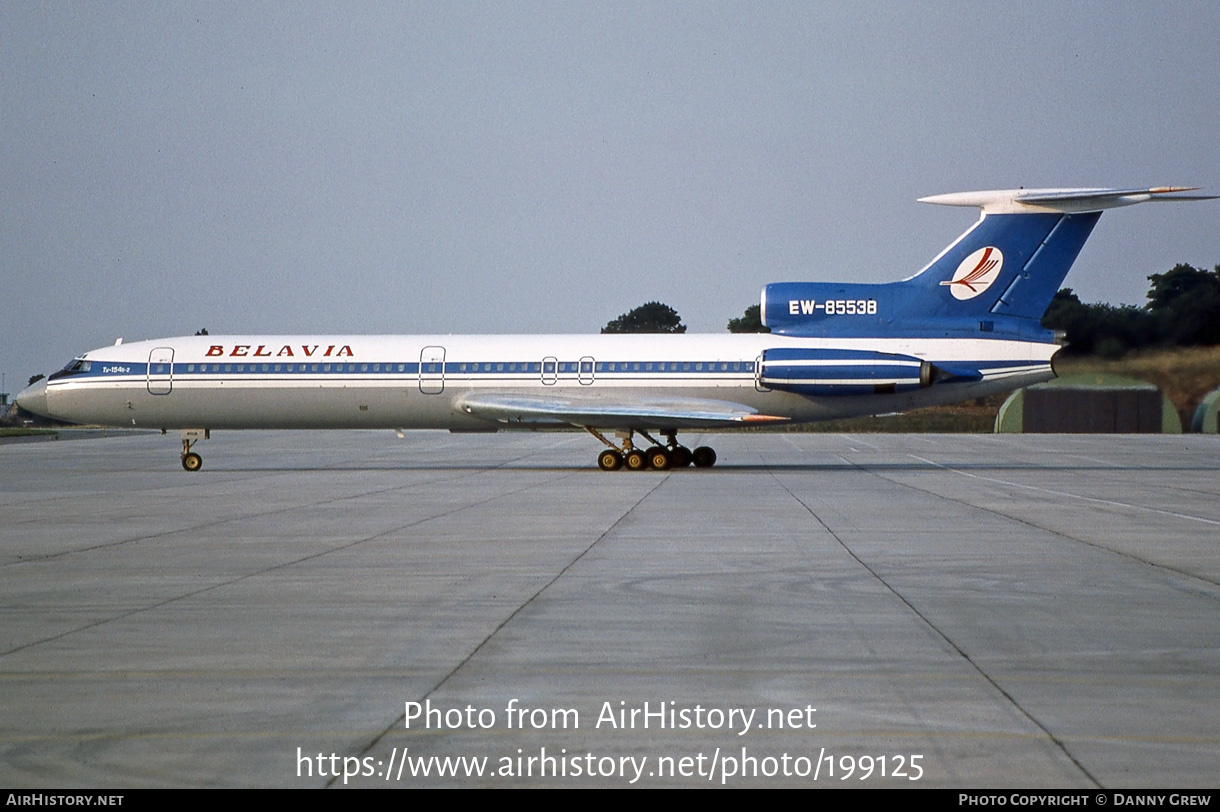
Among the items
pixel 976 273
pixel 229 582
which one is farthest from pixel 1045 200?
pixel 229 582

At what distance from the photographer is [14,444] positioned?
50.7 meters

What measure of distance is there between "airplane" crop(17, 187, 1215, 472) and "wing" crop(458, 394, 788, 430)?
5 centimetres

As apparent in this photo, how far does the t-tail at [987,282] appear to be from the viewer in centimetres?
2864

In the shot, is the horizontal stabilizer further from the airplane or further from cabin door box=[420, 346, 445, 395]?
cabin door box=[420, 346, 445, 395]

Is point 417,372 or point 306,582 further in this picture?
point 417,372

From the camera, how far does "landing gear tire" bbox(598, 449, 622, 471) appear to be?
30.2 meters

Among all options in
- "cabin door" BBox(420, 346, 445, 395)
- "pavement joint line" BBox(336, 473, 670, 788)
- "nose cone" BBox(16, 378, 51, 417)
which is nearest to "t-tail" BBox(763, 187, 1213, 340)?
"cabin door" BBox(420, 346, 445, 395)

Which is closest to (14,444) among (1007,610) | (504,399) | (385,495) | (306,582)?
(504,399)

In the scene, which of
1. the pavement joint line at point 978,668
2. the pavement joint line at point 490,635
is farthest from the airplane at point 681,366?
the pavement joint line at point 978,668

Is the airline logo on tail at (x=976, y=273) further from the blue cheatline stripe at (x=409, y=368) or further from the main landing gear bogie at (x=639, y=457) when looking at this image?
the main landing gear bogie at (x=639, y=457)

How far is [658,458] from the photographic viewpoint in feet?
99.1

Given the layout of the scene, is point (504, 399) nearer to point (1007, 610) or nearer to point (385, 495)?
point (385, 495)

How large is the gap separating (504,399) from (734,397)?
Answer: 5635 mm

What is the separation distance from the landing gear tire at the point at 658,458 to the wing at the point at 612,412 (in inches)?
27.2
